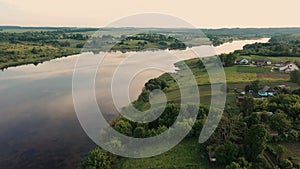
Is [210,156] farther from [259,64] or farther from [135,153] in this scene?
[259,64]

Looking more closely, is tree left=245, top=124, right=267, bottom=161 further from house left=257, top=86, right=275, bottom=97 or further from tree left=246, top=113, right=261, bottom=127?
house left=257, top=86, right=275, bottom=97

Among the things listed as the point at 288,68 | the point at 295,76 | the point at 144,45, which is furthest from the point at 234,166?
the point at 144,45

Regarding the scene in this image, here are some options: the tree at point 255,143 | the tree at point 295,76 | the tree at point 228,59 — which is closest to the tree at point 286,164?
the tree at point 255,143

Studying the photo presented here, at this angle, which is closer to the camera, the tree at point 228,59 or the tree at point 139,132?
the tree at point 139,132

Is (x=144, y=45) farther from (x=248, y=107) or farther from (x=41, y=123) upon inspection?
(x=248, y=107)

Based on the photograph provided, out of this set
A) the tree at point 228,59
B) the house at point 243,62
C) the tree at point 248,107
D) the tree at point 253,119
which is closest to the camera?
the tree at point 253,119

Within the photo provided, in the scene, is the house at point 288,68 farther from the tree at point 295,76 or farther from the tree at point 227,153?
the tree at point 227,153
